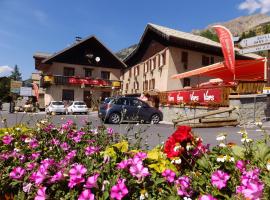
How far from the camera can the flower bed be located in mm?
2195

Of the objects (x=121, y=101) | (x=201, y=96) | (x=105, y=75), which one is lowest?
(x=121, y=101)

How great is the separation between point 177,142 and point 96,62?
47447mm

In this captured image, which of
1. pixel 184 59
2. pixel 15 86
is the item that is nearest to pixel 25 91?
pixel 15 86

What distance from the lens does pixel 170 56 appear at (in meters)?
36.1

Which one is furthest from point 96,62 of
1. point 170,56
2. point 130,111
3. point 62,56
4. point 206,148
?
point 206,148

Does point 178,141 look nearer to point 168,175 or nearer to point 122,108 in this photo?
point 168,175

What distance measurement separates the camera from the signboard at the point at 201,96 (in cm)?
1939

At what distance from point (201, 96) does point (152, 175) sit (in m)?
19.3

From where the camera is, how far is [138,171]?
2393mm

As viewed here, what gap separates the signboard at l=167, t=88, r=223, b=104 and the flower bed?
54.3 feet

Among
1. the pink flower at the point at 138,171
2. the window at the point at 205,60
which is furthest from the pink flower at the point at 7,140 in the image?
the window at the point at 205,60

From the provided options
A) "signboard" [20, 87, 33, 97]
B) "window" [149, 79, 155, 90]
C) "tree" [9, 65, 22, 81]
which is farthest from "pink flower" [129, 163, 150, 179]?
"tree" [9, 65, 22, 81]

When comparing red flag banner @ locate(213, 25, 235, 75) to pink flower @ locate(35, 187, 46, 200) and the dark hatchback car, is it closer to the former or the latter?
the dark hatchback car

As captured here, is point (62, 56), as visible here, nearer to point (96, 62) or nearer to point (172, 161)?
point (96, 62)
